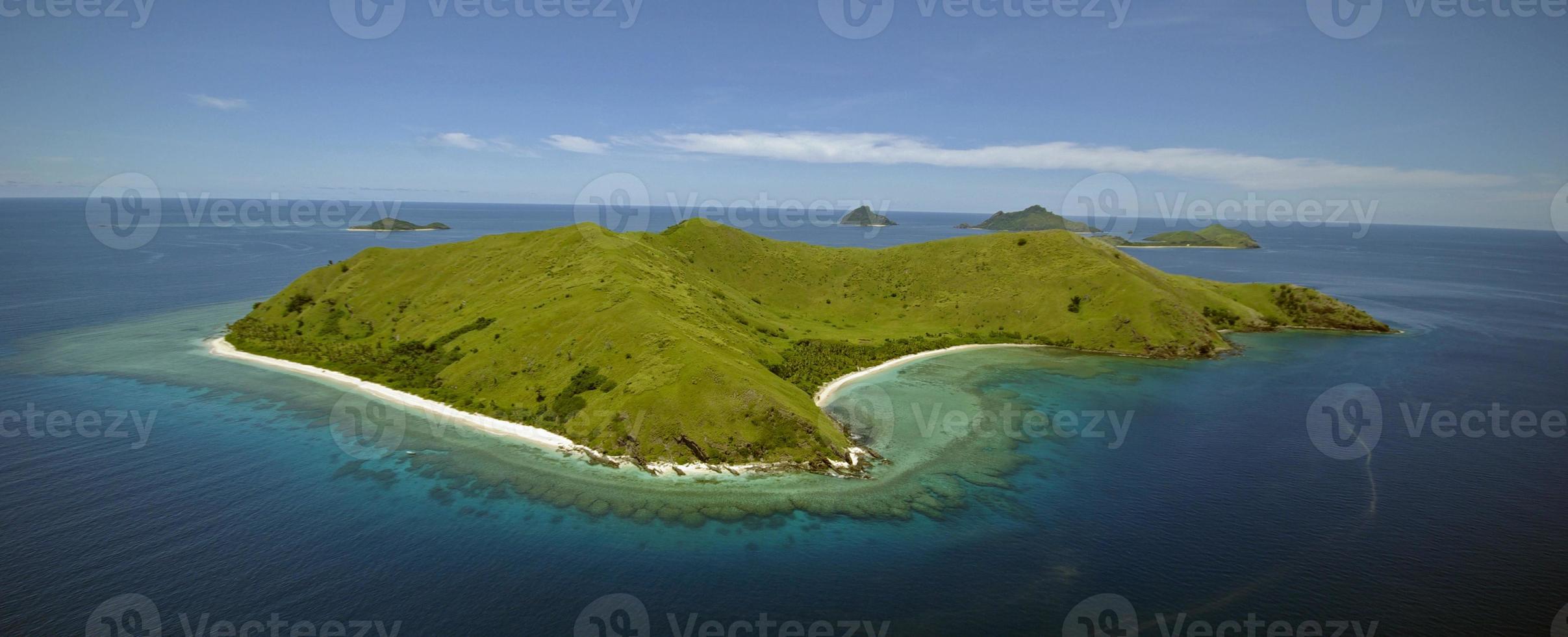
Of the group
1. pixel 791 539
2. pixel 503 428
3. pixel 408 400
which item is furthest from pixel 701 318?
pixel 791 539

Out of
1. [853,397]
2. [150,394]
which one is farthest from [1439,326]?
[150,394]

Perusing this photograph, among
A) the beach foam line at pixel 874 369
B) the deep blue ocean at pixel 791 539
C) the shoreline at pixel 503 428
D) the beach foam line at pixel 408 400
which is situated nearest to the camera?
the deep blue ocean at pixel 791 539

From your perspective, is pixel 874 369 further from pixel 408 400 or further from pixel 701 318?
pixel 408 400

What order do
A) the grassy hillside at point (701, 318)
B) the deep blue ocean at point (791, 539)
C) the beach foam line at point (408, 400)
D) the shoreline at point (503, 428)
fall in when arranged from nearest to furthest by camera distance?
the deep blue ocean at point (791, 539) < the shoreline at point (503, 428) < the grassy hillside at point (701, 318) < the beach foam line at point (408, 400)

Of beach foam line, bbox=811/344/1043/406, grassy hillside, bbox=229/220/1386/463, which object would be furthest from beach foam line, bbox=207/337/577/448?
beach foam line, bbox=811/344/1043/406

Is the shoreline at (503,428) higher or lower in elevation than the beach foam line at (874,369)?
lower

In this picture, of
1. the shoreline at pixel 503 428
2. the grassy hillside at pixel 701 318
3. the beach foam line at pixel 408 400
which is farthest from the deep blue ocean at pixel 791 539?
the grassy hillside at pixel 701 318

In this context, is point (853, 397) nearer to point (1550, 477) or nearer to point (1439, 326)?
point (1550, 477)

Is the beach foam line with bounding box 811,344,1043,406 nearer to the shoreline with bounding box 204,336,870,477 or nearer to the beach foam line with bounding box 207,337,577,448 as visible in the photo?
the shoreline with bounding box 204,336,870,477

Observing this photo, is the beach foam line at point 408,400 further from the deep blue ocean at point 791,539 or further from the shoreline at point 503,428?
the deep blue ocean at point 791,539
